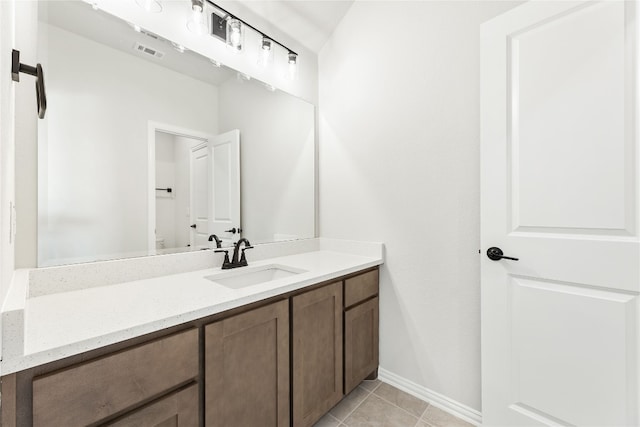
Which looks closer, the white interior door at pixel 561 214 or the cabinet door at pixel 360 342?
the white interior door at pixel 561 214

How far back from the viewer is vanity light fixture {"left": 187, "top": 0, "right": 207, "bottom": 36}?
4.78ft

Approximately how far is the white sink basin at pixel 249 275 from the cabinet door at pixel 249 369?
404mm

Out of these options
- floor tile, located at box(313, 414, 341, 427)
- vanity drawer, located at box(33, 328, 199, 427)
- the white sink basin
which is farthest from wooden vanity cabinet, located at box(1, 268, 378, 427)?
the white sink basin

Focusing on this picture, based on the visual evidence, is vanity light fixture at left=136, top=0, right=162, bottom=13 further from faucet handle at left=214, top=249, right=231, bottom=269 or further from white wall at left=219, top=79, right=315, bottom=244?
faucet handle at left=214, top=249, right=231, bottom=269

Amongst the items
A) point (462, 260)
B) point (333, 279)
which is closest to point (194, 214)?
point (333, 279)

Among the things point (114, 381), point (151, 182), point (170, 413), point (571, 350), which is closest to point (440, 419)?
point (571, 350)

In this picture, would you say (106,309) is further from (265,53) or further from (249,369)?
(265,53)

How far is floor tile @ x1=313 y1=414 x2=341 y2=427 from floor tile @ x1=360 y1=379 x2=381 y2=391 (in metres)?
0.34

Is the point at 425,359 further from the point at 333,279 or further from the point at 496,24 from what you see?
the point at 496,24

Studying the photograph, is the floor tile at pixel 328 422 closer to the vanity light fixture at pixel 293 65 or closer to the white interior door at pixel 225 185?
the white interior door at pixel 225 185

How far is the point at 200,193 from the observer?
5.28 feet

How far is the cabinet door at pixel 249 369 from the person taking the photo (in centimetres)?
101

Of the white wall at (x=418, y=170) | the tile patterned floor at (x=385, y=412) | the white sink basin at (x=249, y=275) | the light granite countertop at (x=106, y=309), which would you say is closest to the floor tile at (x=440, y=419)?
the tile patterned floor at (x=385, y=412)

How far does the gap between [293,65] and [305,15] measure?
1.18ft
